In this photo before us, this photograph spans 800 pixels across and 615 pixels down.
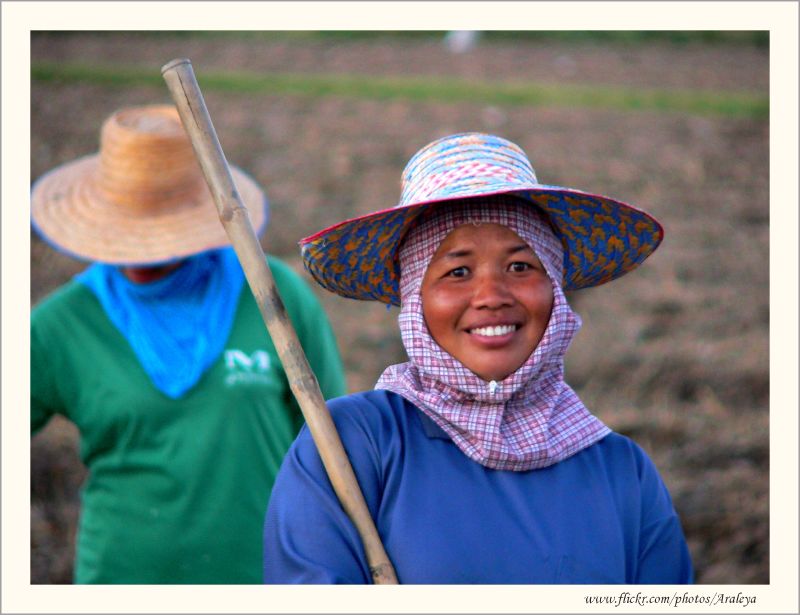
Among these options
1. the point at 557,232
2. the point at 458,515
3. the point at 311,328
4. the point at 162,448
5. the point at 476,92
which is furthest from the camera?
the point at 476,92

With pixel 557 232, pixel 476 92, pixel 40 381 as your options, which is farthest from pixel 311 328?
pixel 476 92

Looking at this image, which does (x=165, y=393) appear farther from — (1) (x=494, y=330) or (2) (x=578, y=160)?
(2) (x=578, y=160)

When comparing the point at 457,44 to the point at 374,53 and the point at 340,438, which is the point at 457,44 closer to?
the point at 374,53

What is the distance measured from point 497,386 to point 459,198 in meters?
0.38

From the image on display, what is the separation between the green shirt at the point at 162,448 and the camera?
3.23m

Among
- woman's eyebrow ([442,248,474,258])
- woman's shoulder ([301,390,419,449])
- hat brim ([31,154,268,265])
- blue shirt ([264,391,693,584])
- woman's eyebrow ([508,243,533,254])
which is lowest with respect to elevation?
blue shirt ([264,391,693,584])

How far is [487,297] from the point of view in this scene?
2.09m

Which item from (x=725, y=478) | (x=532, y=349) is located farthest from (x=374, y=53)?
(x=532, y=349)

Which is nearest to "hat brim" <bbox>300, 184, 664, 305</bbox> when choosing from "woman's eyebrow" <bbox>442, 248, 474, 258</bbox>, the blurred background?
"woman's eyebrow" <bbox>442, 248, 474, 258</bbox>

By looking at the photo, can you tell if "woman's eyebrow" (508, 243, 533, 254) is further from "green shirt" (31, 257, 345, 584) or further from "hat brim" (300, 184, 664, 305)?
"green shirt" (31, 257, 345, 584)

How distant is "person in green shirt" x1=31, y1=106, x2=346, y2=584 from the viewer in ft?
10.6

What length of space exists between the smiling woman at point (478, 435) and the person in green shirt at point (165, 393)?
45.4 inches

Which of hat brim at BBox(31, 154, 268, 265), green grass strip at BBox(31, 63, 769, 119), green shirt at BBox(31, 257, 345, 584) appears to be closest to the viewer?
green shirt at BBox(31, 257, 345, 584)

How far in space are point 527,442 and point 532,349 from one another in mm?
185
